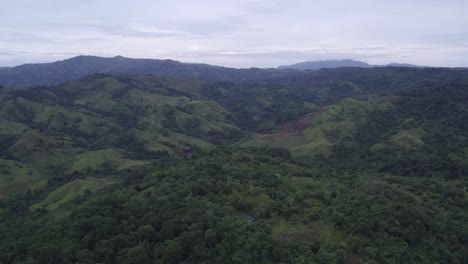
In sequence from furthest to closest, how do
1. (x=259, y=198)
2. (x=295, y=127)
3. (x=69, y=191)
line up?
(x=295, y=127)
(x=69, y=191)
(x=259, y=198)

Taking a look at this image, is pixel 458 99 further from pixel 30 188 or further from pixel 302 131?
pixel 30 188

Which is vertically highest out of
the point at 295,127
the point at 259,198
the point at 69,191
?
the point at 259,198

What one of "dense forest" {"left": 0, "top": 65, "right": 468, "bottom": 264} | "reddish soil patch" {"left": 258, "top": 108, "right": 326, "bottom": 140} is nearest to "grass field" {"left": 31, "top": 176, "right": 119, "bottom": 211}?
"dense forest" {"left": 0, "top": 65, "right": 468, "bottom": 264}

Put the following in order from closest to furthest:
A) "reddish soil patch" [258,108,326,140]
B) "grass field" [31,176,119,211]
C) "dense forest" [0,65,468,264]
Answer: "dense forest" [0,65,468,264] → "grass field" [31,176,119,211] → "reddish soil patch" [258,108,326,140]

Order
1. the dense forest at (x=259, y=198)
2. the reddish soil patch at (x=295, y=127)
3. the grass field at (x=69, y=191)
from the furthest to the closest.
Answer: the reddish soil patch at (x=295, y=127) → the grass field at (x=69, y=191) → the dense forest at (x=259, y=198)

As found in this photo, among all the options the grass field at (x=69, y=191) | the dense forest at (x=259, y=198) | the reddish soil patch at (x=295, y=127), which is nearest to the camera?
the dense forest at (x=259, y=198)

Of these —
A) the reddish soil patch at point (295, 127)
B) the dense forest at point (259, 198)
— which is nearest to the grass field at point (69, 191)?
the dense forest at point (259, 198)

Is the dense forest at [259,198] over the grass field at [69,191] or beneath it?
over

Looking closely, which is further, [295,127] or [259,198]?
[295,127]

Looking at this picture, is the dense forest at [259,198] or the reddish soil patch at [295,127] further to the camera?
the reddish soil patch at [295,127]

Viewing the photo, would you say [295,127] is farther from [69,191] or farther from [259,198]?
[259,198]

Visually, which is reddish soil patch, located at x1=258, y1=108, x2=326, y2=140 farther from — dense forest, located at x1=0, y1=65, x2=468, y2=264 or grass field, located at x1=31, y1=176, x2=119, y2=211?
grass field, located at x1=31, y1=176, x2=119, y2=211

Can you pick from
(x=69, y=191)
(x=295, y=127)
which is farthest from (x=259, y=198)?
(x=295, y=127)

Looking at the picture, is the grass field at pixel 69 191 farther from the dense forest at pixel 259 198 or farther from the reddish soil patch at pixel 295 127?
the reddish soil patch at pixel 295 127
